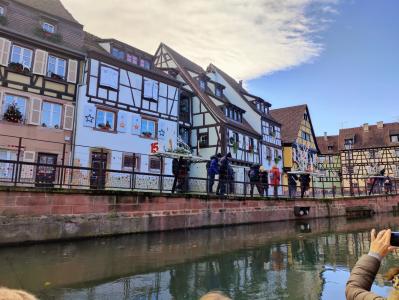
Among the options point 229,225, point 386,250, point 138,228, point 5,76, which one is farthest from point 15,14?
point 386,250

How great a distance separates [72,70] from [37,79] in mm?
2031

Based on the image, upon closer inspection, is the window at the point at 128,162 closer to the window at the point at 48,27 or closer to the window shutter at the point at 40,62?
the window shutter at the point at 40,62

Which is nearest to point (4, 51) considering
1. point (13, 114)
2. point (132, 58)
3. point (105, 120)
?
point (13, 114)

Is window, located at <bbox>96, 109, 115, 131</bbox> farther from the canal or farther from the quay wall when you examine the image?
the canal

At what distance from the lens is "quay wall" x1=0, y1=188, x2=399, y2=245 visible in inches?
401

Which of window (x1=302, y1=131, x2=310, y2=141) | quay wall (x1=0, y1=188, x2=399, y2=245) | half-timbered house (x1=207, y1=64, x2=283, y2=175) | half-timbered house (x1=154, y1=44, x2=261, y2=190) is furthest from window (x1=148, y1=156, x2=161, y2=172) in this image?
window (x1=302, y1=131, x2=310, y2=141)

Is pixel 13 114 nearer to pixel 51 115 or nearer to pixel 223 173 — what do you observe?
pixel 51 115

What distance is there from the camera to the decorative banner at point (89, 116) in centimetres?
1967

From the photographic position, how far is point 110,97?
21219mm

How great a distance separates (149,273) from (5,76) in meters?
14.9

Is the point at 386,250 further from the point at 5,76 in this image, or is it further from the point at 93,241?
the point at 5,76

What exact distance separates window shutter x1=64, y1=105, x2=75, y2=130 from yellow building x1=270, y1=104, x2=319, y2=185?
24.0m

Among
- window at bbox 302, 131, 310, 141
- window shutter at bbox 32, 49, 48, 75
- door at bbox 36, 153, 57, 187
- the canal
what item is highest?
window at bbox 302, 131, 310, 141

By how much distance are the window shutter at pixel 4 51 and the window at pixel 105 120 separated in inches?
210
